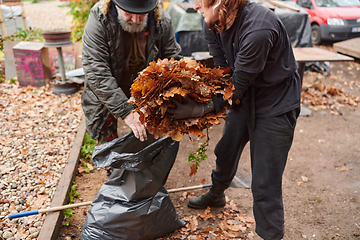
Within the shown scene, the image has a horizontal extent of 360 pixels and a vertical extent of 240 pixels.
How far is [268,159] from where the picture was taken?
7.46 ft

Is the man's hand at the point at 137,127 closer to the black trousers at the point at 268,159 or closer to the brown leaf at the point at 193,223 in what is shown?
the black trousers at the point at 268,159

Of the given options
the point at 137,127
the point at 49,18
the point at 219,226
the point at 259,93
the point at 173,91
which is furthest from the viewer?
the point at 49,18

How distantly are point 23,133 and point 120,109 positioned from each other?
251 centimetres

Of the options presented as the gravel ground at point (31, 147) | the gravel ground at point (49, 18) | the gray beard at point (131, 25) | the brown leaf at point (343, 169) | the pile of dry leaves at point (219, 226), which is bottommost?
the brown leaf at point (343, 169)

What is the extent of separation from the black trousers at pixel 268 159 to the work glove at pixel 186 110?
0.60 metres

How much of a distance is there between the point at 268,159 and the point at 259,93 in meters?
0.52

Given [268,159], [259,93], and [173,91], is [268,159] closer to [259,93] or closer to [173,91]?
[259,93]

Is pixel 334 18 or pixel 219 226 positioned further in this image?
pixel 334 18

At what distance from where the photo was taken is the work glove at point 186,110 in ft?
6.25

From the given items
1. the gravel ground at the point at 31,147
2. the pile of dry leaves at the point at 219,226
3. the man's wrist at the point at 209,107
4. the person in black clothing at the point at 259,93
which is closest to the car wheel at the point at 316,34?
the gravel ground at the point at 31,147

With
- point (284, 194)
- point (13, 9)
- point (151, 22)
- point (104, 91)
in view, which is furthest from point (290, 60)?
point (13, 9)

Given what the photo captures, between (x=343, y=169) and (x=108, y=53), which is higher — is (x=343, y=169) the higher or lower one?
the lower one

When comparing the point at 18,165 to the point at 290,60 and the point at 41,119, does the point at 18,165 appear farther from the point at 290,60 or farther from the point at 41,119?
the point at 290,60

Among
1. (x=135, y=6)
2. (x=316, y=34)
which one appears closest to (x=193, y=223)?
(x=135, y=6)
